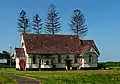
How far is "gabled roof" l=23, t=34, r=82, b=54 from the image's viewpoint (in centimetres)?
7662

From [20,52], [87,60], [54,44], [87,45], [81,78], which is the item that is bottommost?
[81,78]

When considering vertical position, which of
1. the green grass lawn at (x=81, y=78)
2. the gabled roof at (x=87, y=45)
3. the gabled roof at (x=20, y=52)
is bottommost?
the green grass lawn at (x=81, y=78)

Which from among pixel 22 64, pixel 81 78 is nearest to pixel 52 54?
pixel 22 64

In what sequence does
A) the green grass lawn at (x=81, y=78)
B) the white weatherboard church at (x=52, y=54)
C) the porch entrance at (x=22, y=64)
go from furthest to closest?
the porch entrance at (x=22, y=64), the white weatherboard church at (x=52, y=54), the green grass lawn at (x=81, y=78)

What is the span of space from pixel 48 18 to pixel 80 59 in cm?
2109

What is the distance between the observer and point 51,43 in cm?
7925

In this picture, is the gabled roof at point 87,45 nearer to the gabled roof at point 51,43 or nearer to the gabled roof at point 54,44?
the gabled roof at point 54,44

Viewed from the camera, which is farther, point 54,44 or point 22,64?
point 54,44

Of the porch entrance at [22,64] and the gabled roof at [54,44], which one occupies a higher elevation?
the gabled roof at [54,44]

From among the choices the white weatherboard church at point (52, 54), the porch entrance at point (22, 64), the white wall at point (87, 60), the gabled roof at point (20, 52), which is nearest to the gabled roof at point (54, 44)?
the white weatherboard church at point (52, 54)

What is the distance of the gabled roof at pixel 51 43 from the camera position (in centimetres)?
7662

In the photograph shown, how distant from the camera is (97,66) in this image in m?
80.1

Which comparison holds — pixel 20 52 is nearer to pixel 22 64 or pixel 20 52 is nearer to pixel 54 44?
pixel 22 64

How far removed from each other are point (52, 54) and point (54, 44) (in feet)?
9.87
